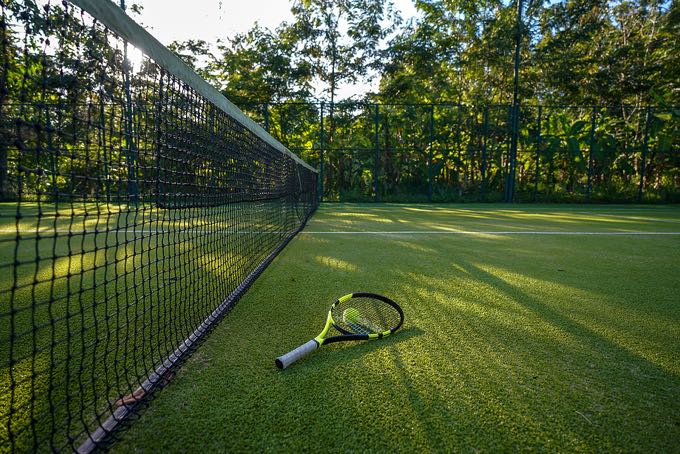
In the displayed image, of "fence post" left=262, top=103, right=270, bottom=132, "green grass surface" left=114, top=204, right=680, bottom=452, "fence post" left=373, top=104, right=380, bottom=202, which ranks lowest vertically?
"green grass surface" left=114, top=204, right=680, bottom=452

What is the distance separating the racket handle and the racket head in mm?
189

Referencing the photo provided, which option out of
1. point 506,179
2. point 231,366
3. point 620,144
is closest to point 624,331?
point 231,366

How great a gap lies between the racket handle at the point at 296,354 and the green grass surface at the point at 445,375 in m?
0.03

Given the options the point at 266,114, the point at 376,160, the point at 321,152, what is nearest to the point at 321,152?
the point at 321,152

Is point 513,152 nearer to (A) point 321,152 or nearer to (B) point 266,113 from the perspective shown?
(A) point 321,152

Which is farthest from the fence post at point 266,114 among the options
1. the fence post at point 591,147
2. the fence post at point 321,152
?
the fence post at point 591,147

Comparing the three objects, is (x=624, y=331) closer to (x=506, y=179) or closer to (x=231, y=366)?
(x=231, y=366)

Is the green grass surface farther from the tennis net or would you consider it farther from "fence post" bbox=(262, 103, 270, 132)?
"fence post" bbox=(262, 103, 270, 132)

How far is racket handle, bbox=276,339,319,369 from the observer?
1.35m

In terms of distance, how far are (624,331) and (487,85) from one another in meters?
15.1

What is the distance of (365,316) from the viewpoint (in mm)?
1858

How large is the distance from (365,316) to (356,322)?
0.11 meters

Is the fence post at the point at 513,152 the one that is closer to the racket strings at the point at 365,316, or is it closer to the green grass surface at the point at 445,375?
the green grass surface at the point at 445,375

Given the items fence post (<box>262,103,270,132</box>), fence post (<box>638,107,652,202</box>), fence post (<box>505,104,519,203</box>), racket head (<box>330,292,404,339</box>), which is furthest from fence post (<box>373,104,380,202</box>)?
racket head (<box>330,292,404,339</box>)
